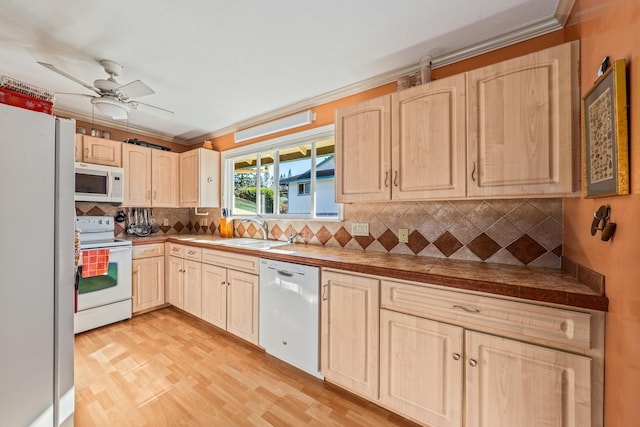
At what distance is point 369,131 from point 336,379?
182cm

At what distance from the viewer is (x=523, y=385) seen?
112 centimetres

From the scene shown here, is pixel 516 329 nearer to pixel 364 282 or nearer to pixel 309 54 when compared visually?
pixel 364 282

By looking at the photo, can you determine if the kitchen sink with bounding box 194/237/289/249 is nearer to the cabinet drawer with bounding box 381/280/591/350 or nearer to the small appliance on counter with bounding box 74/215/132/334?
the small appliance on counter with bounding box 74/215/132/334

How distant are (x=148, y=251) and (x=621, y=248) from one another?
396 cm

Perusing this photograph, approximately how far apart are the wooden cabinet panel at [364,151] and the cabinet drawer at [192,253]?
A: 1816 millimetres

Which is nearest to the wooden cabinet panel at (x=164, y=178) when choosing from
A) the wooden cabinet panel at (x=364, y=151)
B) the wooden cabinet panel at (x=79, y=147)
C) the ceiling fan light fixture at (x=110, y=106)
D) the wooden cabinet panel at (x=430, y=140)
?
the wooden cabinet panel at (x=79, y=147)

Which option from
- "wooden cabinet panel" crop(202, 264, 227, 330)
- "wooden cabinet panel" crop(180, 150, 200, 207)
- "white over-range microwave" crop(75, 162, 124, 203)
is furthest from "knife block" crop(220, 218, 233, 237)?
"white over-range microwave" crop(75, 162, 124, 203)

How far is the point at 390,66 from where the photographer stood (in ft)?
6.42

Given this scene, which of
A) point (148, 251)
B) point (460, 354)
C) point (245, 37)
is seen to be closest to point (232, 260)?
point (148, 251)

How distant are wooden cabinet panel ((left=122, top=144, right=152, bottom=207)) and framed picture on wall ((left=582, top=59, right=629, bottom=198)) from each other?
4.18 meters

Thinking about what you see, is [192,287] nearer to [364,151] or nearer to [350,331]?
[350,331]

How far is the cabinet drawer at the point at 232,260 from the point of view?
7.34 ft

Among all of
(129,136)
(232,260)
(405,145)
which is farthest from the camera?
(129,136)

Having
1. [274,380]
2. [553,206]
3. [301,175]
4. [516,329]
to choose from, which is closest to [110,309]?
[274,380]
